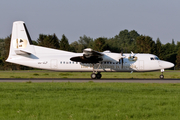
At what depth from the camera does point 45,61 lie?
81.4 ft

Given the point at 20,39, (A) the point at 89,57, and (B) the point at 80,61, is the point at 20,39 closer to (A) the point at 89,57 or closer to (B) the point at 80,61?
(B) the point at 80,61

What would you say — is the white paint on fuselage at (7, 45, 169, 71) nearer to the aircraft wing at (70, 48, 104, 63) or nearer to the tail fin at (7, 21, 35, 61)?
the aircraft wing at (70, 48, 104, 63)

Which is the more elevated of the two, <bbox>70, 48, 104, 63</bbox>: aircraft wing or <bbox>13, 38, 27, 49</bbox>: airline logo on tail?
<bbox>13, 38, 27, 49</bbox>: airline logo on tail

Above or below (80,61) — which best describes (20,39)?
above

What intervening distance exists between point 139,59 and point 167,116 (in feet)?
55.8

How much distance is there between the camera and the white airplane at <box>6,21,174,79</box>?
24453 millimetres

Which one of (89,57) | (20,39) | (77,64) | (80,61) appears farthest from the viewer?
(20,39)

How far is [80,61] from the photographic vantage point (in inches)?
962

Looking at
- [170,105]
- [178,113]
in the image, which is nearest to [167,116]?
[178,113]

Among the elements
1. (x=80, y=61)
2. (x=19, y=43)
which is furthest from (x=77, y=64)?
(x=19, y=43)

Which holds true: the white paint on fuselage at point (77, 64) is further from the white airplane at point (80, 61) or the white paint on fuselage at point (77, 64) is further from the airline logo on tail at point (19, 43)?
the airline logo on tail at point (19, 43)

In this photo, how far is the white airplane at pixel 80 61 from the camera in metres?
24.5

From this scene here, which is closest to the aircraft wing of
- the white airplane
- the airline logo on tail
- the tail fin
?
the white airplane

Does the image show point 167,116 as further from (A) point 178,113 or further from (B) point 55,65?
(B) point 55,65
